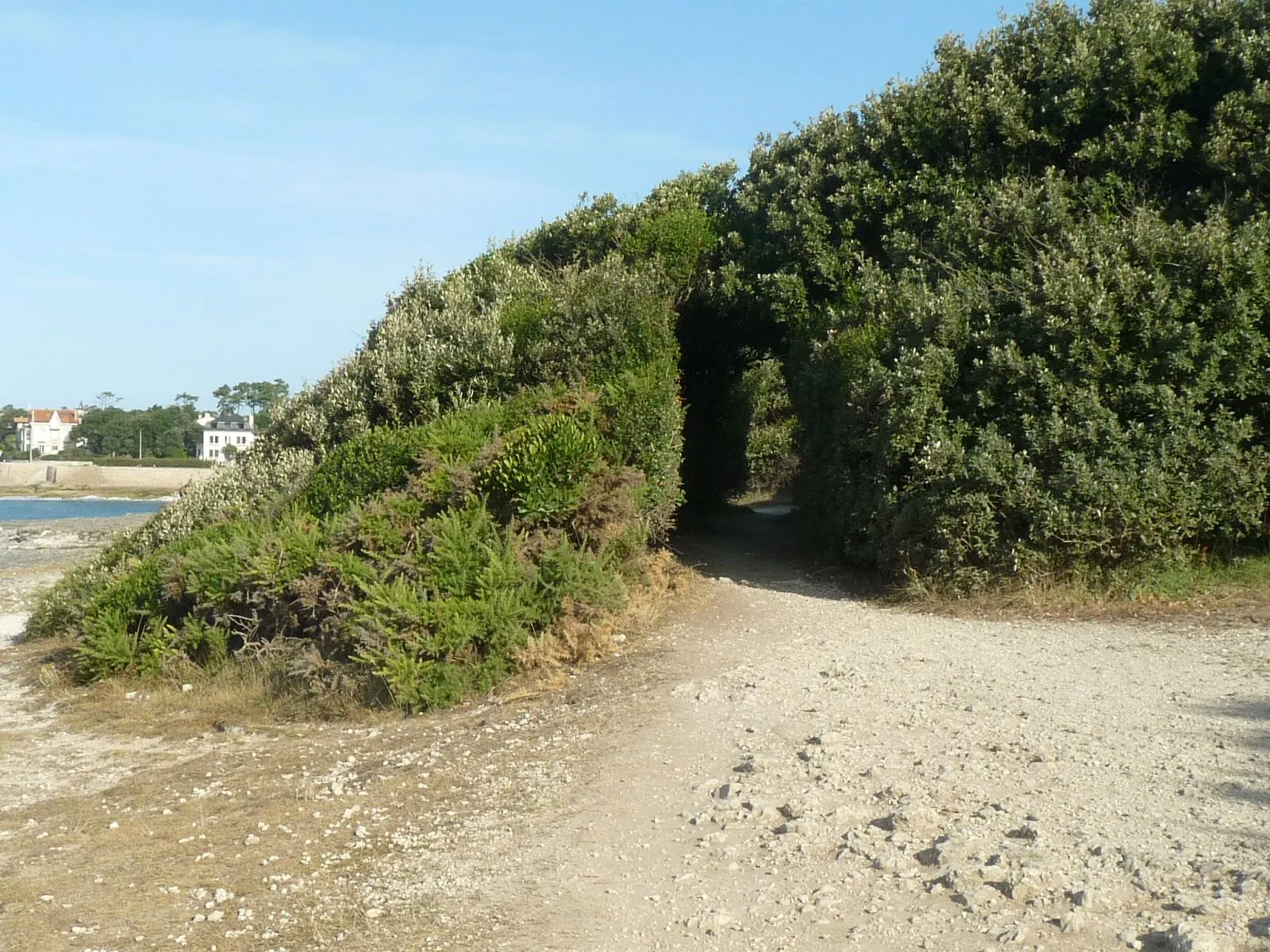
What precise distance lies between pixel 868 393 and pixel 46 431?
14722cm

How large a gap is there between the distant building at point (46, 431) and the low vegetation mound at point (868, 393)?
415 ft

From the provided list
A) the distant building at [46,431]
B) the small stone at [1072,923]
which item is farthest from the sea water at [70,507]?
the distant building at [46,431]

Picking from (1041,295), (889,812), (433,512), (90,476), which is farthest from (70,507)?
(889,812)

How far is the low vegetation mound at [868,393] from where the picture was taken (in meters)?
10.3

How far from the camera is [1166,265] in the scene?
35.7ft

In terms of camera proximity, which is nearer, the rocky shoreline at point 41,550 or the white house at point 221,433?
the rocky shoreline at point 41,550

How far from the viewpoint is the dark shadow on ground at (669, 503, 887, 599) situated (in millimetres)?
12758

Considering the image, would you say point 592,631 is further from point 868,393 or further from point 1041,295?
point 1041,295

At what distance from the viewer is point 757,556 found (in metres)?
15.8

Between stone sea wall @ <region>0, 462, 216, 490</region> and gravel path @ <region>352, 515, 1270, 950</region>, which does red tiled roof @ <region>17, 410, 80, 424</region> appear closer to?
stone sea wall @ <region>0, 462, 216, 490</region>

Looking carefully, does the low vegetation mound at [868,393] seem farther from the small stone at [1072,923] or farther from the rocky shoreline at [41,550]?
the small stone at [1072,923]

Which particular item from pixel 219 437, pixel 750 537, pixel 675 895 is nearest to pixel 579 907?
pixel 675 895

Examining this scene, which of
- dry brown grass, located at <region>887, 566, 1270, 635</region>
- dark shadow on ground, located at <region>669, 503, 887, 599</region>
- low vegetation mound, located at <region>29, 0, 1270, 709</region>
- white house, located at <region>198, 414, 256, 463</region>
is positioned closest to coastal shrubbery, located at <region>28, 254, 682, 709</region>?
low vegetation mound, located at <region>29, 0, 1270, 709</region>

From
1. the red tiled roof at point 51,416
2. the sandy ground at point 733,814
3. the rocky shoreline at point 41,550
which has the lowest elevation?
the rocky shoreline at point 41,550
